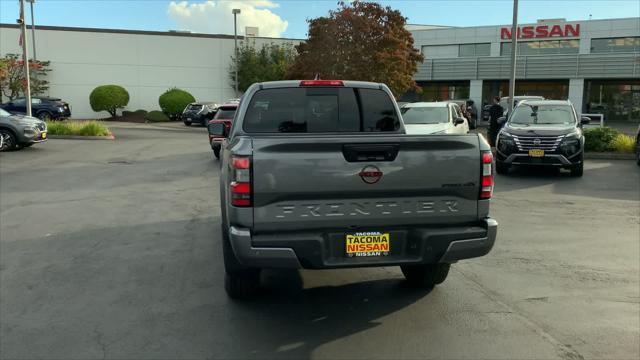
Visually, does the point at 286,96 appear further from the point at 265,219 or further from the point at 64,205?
the point at 64,205

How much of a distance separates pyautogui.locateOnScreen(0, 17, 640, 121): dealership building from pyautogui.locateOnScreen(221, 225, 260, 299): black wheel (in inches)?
1667

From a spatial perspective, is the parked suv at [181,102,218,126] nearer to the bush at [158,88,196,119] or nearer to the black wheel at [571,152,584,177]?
the bush at [158,88,196,119]

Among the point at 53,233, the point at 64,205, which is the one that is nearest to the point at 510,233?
the point at 53,233

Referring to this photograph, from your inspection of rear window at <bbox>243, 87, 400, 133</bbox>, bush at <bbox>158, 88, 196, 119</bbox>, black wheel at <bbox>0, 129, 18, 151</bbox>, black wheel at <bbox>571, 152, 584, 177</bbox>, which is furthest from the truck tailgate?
bush at <bbox>158, 88, 196, 119</bbox>

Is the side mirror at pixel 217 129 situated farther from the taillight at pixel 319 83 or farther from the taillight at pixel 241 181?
the taillight at pixel 241 181

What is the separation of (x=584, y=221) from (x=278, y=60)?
39.2 m

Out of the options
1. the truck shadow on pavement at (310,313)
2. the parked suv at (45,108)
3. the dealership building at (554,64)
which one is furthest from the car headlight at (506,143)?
the dealership building at (554,64)

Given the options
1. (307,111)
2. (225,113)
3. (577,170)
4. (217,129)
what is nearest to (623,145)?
(577,170)

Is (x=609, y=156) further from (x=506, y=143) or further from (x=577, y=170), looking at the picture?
(x=506, y=143)

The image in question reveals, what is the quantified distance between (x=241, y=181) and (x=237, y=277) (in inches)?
51.5

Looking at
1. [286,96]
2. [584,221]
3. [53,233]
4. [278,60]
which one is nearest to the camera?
[286,96]

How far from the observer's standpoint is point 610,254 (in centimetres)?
689

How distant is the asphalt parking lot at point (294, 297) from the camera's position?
13.8 ft

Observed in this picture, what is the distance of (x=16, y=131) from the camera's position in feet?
57.8
